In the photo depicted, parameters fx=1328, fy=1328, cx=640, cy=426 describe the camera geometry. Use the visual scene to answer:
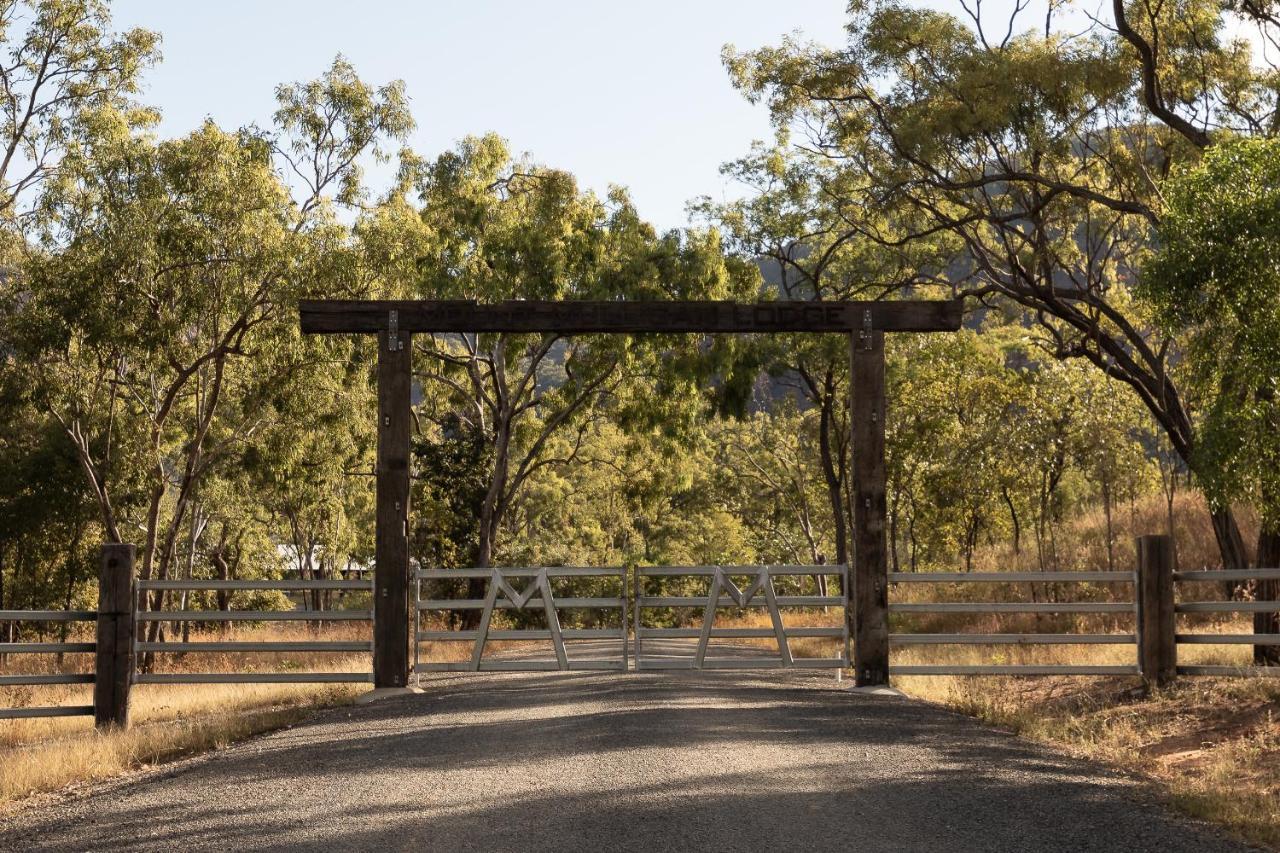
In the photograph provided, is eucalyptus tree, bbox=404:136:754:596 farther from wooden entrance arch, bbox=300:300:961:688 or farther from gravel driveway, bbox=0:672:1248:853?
gravel driveway, bbox=0:672:1248:853

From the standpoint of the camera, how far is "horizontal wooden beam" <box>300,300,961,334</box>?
54.6 ft

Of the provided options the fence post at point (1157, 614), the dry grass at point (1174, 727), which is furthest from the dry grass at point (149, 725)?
the fence post at point (1157, 614)

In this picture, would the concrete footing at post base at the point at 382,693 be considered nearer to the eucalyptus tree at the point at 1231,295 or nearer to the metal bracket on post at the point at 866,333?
the metal bracket on post at the point at 866,333

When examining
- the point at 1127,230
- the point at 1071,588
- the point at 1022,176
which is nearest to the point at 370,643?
the point at 1022,176

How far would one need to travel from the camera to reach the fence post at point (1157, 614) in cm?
1534

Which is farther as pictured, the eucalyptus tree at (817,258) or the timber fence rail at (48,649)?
Answer: the eucalyptus tree at (817,258)

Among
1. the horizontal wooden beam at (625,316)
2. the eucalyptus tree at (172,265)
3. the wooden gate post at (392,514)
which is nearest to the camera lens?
the wooden gate post at (392,514)

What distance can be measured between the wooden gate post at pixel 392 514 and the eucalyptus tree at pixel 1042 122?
11491 mm

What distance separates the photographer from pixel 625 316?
16812 millimetres

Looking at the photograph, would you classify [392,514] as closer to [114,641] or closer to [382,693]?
[382,693]

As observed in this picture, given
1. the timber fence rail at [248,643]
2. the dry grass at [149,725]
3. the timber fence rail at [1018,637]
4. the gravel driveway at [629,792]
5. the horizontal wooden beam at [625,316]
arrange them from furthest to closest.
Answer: the horizontal wooden beam at [625,316] < the timber fence rail at [1018,637] < the timber fence rail at [248,643] < the dry grass at [149,725] < the gravel driveway at [629,792]

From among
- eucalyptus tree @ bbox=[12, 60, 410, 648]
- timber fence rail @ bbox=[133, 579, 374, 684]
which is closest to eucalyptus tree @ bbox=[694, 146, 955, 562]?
eucalyptus tree @ bbox=[12, 60, 410, 648]

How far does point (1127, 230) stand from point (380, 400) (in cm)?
1888

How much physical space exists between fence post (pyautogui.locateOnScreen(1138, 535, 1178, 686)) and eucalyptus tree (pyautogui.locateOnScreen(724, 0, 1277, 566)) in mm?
6090
